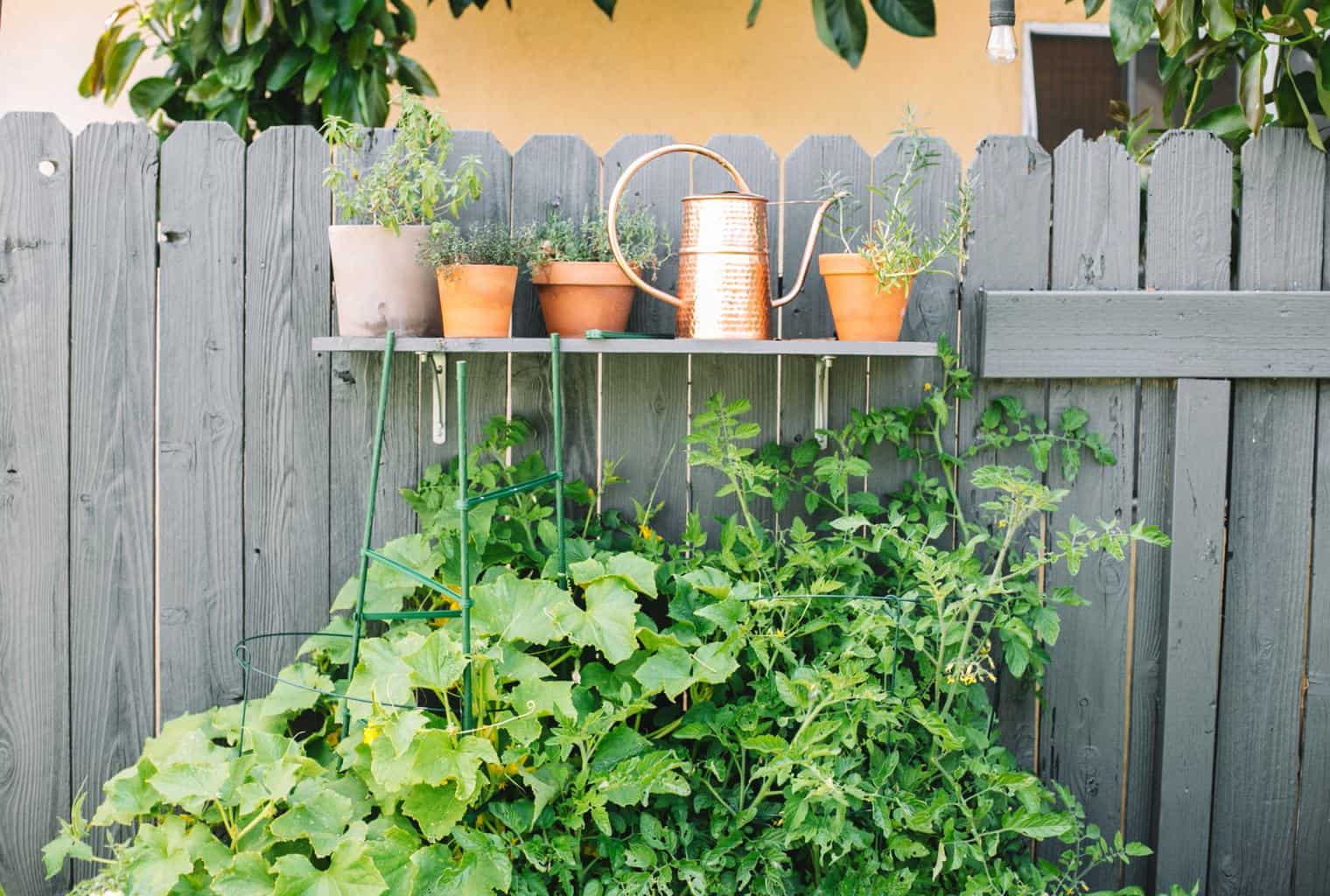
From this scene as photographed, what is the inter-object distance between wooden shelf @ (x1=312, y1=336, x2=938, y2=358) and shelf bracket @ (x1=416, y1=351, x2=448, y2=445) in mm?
175

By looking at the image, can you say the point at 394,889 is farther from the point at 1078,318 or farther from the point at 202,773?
the point at 1078,318

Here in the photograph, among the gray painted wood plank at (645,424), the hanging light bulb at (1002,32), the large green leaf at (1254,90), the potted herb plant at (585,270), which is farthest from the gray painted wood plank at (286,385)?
the large green leaf at (1254,90)

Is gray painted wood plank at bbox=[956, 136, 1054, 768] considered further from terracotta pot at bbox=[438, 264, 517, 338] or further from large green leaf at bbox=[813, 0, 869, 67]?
terracotta pot at bbox=[438, 264, 517, 338]

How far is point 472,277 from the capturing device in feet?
7.54

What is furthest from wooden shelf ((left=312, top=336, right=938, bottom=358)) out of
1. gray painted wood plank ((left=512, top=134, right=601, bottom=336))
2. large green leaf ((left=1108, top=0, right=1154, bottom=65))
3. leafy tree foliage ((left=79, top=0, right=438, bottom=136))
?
leafy tree foliage ((left=79, top=0, right=438, bottom=136))

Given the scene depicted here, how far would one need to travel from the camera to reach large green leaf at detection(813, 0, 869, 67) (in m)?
2.89

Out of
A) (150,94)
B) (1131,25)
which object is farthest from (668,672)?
(150,94)

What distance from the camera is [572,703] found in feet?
6.89

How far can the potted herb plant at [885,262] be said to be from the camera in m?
2.33

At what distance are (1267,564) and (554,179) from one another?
66.7 inches

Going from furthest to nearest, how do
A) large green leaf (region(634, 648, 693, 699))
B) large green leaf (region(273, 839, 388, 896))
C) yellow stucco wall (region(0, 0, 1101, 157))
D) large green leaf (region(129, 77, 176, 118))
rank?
yellow stucco wall (region(0, 0, 1101, 157)) < large green leaf (region(129, 77, 176, 118)) < large green leaf (region(634, 648, 693, 699)) < large green leaf (region(273, 839, 388, 896))

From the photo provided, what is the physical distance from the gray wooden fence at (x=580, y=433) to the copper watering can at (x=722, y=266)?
0.21m

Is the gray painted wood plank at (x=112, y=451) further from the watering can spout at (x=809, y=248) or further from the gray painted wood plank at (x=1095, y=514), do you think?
the gray painted wood plank at (x=1095, y=514)

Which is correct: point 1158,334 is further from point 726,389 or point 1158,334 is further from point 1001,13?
point 726,389
